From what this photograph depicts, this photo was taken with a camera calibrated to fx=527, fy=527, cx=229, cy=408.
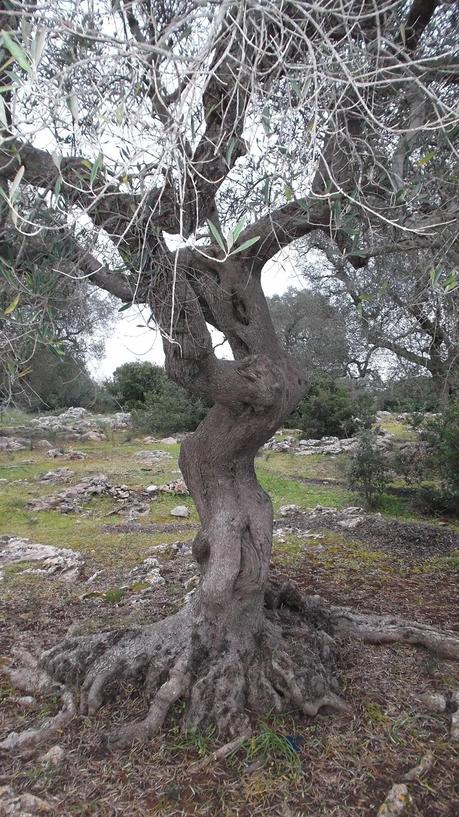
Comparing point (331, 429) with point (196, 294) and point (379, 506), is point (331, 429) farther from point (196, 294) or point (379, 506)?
point (196, 294)

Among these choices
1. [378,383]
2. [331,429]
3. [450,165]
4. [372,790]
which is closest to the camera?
[372,790]

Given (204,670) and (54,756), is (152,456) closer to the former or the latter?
(204,670)

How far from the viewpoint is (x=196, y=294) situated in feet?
11.6

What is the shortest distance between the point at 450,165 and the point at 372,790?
3627 mm

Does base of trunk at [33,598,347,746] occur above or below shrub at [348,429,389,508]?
below

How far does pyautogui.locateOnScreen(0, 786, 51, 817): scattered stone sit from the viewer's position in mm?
2490

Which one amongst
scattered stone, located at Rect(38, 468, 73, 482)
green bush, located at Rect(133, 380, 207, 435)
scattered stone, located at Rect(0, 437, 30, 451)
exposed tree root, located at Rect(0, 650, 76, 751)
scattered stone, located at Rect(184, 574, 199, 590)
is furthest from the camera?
green bush, located at Rect(133, 380, 207, 435)

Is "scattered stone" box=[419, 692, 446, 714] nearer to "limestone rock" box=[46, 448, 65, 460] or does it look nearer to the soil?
the soil

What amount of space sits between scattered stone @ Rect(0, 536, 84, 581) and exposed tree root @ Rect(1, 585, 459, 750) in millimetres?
2547

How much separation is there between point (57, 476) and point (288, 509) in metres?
5.77

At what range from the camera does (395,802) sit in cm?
246

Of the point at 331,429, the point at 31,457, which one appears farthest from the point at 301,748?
the point at 331,429

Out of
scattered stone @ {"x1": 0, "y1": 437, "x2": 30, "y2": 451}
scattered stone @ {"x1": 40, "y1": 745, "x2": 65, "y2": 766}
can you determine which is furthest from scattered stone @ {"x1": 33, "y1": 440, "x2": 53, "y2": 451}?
scattered stone @ {"x1": 40, "y1": 745, "x2": 65, "y2": 766}

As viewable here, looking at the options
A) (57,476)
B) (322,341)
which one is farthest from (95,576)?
(322,341)
